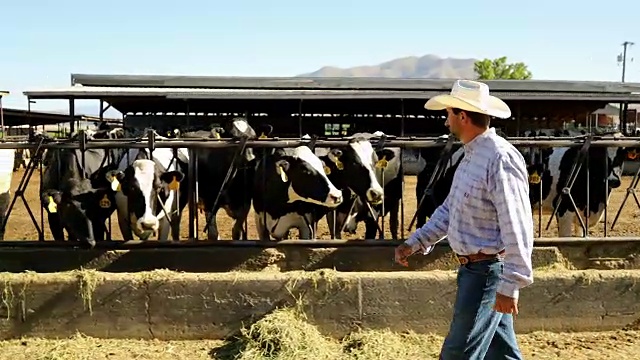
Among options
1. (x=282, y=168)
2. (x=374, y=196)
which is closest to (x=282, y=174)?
(x=282, y=168)

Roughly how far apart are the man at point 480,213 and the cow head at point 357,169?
13.3ft

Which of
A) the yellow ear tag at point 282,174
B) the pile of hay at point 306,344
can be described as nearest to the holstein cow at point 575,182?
the yellow ear tag at point 282,174

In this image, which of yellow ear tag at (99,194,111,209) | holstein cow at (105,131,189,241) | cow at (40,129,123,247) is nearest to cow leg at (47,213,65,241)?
cow at (40,129,123,247)

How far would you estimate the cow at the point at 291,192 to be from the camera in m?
7.45

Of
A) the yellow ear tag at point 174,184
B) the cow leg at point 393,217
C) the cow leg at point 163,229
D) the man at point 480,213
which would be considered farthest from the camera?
the cow leg at point 393,217

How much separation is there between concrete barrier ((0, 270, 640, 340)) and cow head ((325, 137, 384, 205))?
1.90 meters

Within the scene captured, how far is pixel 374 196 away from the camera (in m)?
7.59

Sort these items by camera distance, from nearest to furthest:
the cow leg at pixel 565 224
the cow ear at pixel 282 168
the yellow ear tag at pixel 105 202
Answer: the yellow ear tag at pixel 105 202
the cow ear at pixel 282 168
the cow leg at pixel 565 224

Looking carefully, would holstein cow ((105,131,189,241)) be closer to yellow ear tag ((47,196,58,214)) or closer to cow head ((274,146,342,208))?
yellow ear tag ((47,196,58,214))

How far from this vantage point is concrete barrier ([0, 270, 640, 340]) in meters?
5.76

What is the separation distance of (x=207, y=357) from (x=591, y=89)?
1882 centimetres

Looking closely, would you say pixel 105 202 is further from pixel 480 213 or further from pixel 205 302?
pixel 480 213

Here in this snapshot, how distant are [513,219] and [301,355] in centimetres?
264

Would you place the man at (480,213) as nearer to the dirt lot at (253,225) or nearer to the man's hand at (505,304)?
the man's hand at (505,304)
